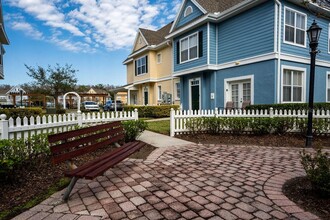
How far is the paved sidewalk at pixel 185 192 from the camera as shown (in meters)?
2.74

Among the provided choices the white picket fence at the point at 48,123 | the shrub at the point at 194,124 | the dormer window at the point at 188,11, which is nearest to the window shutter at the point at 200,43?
the dormer window at the point at 188,11

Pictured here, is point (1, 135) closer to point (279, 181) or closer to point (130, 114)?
point (130, 114)

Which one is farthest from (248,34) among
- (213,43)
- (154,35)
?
(154,35)

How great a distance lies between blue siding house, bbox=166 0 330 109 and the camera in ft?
35.8

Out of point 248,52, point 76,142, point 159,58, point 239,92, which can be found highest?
point 159,58

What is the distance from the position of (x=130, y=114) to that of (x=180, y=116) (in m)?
2.02

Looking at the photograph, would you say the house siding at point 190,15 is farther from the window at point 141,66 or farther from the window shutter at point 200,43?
the window at point 141,66

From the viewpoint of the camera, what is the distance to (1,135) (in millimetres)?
4711

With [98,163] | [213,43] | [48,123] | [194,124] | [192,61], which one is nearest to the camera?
[98,163]

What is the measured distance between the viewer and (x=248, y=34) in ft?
39.6

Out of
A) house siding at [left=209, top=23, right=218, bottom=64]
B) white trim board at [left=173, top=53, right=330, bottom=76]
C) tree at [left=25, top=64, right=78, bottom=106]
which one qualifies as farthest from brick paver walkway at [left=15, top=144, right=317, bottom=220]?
tree at [left=25, top=64, right=78, bottom=106]

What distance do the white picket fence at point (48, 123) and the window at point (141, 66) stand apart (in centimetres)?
1542

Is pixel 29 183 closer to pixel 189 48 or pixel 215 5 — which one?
pixel 189 48

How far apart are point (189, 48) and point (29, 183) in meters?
14.1
